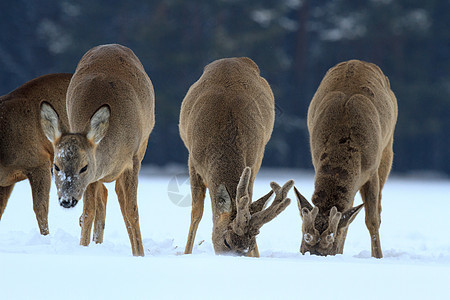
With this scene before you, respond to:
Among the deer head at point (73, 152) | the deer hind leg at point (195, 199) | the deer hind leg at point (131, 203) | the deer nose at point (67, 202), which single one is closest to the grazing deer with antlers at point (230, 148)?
the deer hind leg at point (195, 199)

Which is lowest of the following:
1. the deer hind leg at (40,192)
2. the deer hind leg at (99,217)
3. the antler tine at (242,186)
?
the deer hind leg at (99,217)

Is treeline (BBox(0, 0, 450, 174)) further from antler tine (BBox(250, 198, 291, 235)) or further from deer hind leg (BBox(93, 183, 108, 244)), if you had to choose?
antler tine (BBox(250, 198, 291, 235))

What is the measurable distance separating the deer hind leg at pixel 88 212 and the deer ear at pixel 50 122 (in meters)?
1.69

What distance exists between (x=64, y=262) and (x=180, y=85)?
2368 centimetres

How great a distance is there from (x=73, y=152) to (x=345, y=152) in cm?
317

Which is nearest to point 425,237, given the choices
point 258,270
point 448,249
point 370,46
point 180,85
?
point 448,249

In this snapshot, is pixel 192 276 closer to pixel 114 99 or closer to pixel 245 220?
pixel 245 220

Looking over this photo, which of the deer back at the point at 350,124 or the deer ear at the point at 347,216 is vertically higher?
the deer back at the point at 350,124

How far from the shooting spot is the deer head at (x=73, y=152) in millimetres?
6535

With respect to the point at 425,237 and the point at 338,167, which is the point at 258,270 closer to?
the point at 338,167

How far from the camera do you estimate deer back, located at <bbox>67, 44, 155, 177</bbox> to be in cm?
745

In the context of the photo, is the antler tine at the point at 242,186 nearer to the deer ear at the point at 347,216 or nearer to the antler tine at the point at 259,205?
the antler tine at the point at 259,205

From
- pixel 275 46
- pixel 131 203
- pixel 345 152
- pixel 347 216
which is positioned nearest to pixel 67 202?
pixel 131 203

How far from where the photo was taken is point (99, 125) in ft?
23.0
